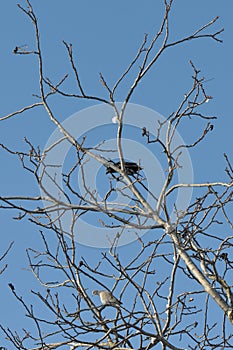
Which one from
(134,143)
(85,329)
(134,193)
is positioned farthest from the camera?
(134,143)

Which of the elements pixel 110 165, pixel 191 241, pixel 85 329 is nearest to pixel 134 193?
pixel 110 165

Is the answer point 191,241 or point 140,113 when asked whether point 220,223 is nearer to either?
point 191,241

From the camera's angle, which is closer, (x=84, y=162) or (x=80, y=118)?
(x=84, y=162)

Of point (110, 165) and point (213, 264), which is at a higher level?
point (110, 165)

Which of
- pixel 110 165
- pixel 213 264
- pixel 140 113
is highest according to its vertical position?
pixel 140 113

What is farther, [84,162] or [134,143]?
[134,143]

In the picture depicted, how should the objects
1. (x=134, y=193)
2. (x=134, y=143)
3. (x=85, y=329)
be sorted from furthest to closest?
(x=134, y=143) → (x=134, y=193) → (x=85, y=329)

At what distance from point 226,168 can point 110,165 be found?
32.4 inches

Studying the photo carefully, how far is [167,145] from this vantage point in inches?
179

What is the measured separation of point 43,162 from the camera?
14.6 feet

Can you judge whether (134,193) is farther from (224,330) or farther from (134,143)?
(224,330)

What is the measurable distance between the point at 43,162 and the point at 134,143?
2.59 ft

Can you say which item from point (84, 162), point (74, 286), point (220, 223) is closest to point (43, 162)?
point (84, 162)

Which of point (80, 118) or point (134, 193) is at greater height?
point (80, 118)
